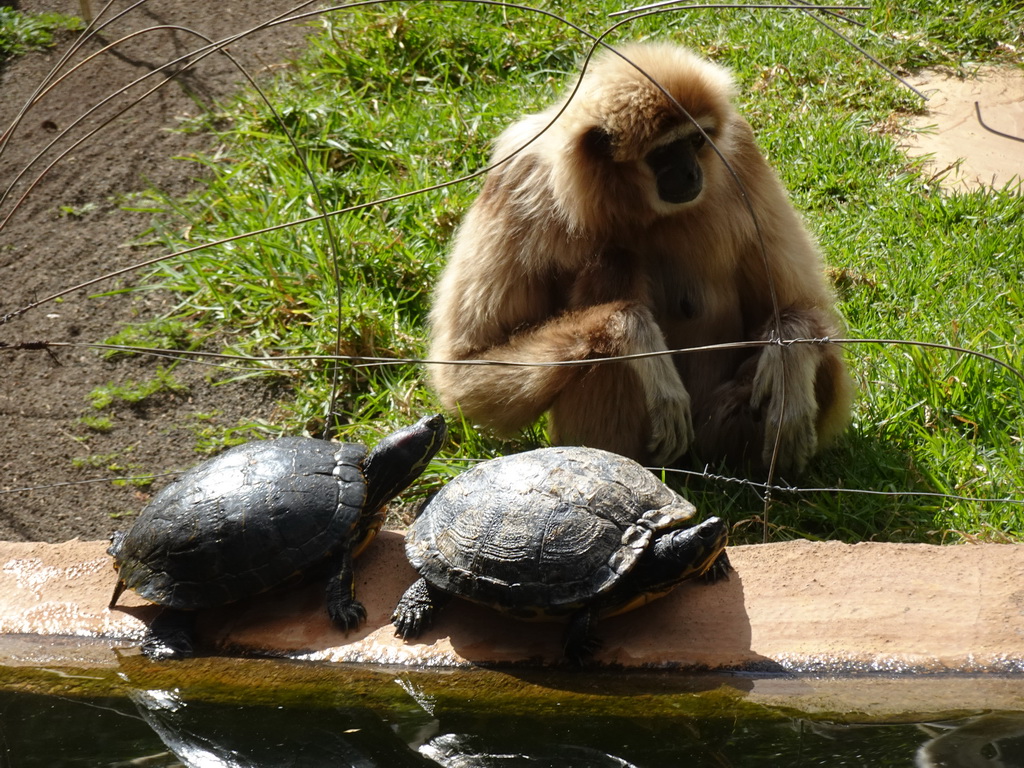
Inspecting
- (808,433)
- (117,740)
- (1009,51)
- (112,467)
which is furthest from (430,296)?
(1009,51)

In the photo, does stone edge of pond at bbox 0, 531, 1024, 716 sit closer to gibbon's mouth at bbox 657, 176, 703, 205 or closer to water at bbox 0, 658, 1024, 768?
water at bbox 0, 658, 1024, 768

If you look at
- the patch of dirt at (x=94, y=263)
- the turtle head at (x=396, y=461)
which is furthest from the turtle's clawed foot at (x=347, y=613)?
the patch of dirt at (x=94, y=263)

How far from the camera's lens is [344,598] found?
10.8 feet

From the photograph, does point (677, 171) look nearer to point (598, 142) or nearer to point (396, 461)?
point (598, 142)

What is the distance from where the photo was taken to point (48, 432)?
213 inches

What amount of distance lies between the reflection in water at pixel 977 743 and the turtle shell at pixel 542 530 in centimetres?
91

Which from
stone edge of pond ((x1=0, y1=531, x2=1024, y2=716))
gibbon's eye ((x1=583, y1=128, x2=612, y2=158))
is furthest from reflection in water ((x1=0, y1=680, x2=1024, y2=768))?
gibbon's eye ((x1=583, y1=128, x2=612, y2=158))

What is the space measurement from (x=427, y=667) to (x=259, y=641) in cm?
56

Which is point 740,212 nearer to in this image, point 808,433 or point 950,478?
point 808,433

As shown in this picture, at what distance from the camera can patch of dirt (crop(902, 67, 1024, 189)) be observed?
650 centimetres

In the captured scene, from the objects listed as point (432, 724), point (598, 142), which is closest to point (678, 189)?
point (598, 142)

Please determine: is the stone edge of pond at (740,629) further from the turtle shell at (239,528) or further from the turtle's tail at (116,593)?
the turtle shell at (239,528)

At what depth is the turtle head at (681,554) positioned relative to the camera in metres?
3.02

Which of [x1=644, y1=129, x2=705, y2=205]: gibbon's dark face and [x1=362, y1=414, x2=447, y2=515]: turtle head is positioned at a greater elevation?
[x1=644, y1=129, x2=705, y2=205]: gibbon's dark face
